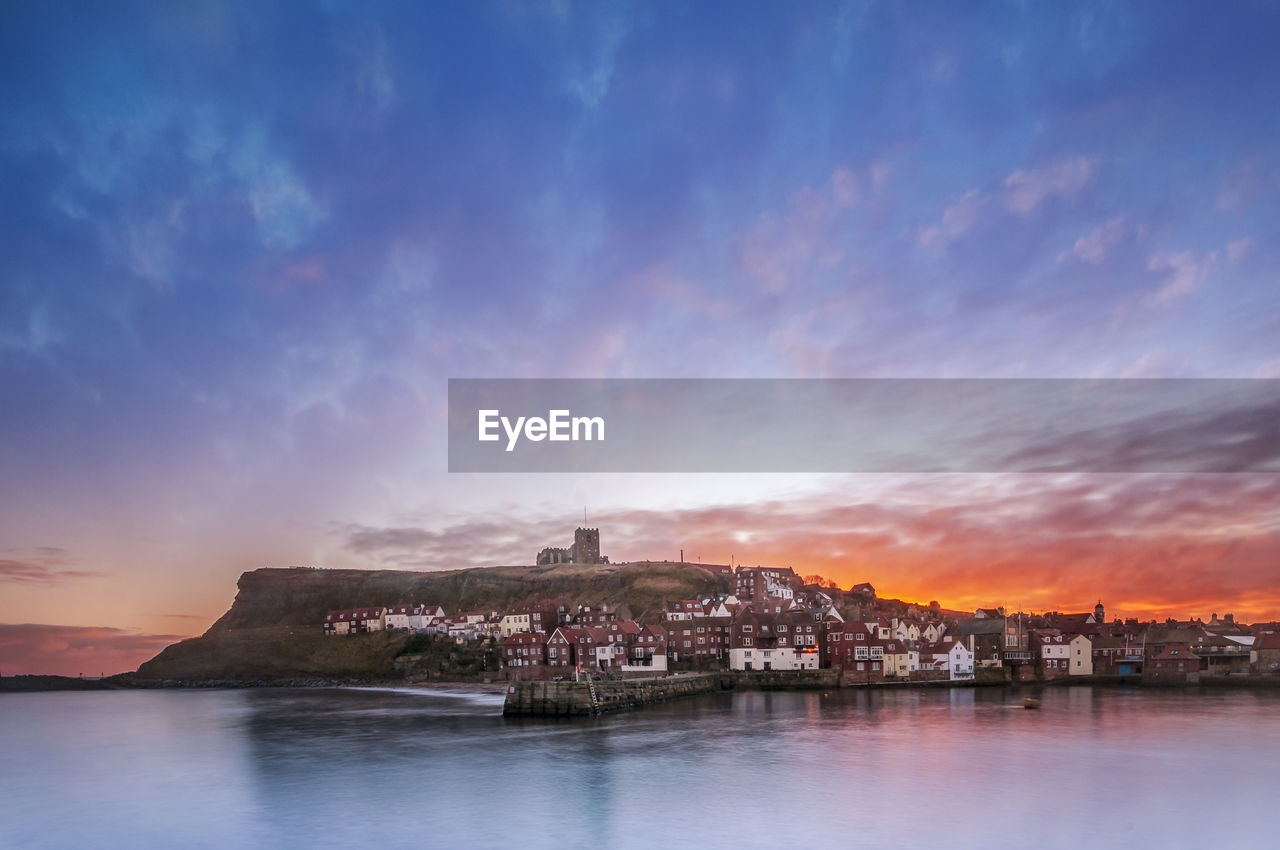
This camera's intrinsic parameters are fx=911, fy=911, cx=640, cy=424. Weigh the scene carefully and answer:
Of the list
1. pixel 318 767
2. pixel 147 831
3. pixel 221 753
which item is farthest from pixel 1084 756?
pixel 221 753

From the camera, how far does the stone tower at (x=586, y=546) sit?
161 meters

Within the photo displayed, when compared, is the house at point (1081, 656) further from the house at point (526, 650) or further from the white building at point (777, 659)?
the house at point (526, 650)

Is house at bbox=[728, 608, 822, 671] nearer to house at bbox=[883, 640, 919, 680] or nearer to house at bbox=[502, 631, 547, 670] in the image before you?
house at bbox=[883, 640, 919, 680]

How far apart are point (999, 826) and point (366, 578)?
489 feet

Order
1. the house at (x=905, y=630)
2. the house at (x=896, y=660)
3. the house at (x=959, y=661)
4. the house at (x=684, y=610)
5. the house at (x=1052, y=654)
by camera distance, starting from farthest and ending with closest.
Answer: the house at (x=684, y=610) < the house at (x=905, y=630) < the house at (x=1052, y=654) < the house at (x=959, y=661) < the house at (x=896, y=660)

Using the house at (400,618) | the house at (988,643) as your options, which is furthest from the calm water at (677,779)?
the house at (400,618)

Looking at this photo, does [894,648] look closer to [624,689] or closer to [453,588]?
[624,689]

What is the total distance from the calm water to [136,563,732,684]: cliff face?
5676cm

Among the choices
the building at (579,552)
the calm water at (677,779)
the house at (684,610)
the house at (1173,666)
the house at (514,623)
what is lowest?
the house at (1173,666)

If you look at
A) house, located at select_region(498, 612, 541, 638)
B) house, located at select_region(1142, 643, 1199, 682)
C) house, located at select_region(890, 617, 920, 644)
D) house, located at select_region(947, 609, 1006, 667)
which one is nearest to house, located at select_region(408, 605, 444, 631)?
house, located at select_region(498, 612, 541, 638)

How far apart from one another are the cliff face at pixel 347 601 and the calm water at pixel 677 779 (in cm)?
5676

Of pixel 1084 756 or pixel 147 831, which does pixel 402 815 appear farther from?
pixel 1084 756

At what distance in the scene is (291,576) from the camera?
559ft

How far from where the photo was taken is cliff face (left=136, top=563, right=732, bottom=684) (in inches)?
4764
